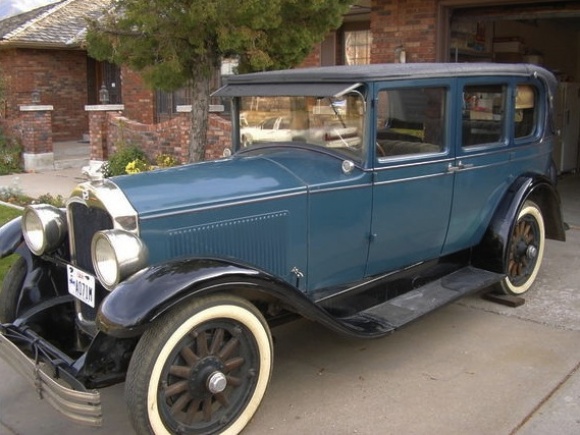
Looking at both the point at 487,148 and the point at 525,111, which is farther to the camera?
the point at 525,111

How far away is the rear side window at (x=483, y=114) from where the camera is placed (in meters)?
4.41

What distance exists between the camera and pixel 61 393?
9.29 ft

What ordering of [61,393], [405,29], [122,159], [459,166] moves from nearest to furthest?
[61,393] → [459,166] → [405,29] → [122,159]

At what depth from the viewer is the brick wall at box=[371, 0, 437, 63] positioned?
835 centimetres

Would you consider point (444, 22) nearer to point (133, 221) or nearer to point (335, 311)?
point (335, 311)

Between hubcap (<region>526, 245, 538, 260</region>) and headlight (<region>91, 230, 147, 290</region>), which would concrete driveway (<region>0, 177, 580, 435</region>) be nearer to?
hubcap (<region>526, 245, 538, 260</region>)

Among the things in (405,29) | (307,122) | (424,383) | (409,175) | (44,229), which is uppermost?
(405,29)

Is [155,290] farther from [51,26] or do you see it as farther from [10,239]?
[51,26]

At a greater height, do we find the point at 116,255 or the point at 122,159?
the point at 116,255

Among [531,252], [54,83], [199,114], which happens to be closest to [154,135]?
[199,114]

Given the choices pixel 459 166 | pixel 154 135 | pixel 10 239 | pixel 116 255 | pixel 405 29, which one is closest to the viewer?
pixel 116 255

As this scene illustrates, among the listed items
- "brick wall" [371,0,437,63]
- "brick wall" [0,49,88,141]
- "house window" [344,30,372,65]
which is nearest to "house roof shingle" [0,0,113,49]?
"brick wall" [0,49,88,141]

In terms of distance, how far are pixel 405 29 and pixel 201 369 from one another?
263 inches

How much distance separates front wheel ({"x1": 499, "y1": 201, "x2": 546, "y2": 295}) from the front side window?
3.60 feet
